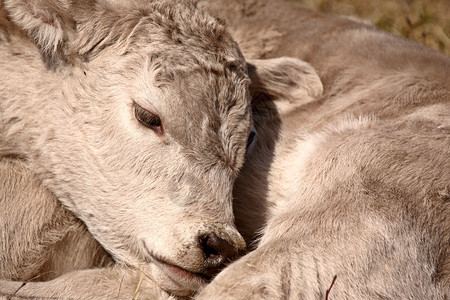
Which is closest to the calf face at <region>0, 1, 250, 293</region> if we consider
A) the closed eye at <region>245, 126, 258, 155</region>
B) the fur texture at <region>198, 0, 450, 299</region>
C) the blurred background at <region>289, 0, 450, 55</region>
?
the closed eye at <region>245, 126, 258, 155</region>

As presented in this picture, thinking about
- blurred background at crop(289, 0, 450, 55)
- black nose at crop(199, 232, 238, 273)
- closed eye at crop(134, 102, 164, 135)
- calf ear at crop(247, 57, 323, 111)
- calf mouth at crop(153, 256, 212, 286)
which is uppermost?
closed eye at crop(134, 102, 164, 135)

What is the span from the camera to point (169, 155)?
13.2 feet

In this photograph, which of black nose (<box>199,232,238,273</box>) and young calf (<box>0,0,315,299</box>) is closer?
black nose (<box>199,232,238,273</box>)

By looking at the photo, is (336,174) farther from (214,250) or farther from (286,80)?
(286,80)

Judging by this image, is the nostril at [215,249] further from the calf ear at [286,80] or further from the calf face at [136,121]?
the calf ear at [286,80]

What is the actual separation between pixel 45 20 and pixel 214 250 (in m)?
1.76

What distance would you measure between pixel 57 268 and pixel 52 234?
22 cm

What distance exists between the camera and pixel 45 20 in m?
4.31

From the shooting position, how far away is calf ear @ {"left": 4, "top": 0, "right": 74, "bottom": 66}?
4254 mm

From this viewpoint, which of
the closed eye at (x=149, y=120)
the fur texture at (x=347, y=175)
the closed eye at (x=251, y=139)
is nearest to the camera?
the fur texture at (x=347, y=175)

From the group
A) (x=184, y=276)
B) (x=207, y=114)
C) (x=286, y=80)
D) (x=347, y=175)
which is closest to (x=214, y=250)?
(x=184, y=276)

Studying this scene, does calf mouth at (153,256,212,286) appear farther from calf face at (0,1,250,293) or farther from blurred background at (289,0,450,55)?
blurred background at (289,0,450,55)

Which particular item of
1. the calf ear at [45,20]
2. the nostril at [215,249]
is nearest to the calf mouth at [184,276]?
the nostril at [215,249]

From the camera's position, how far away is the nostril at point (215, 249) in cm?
379
